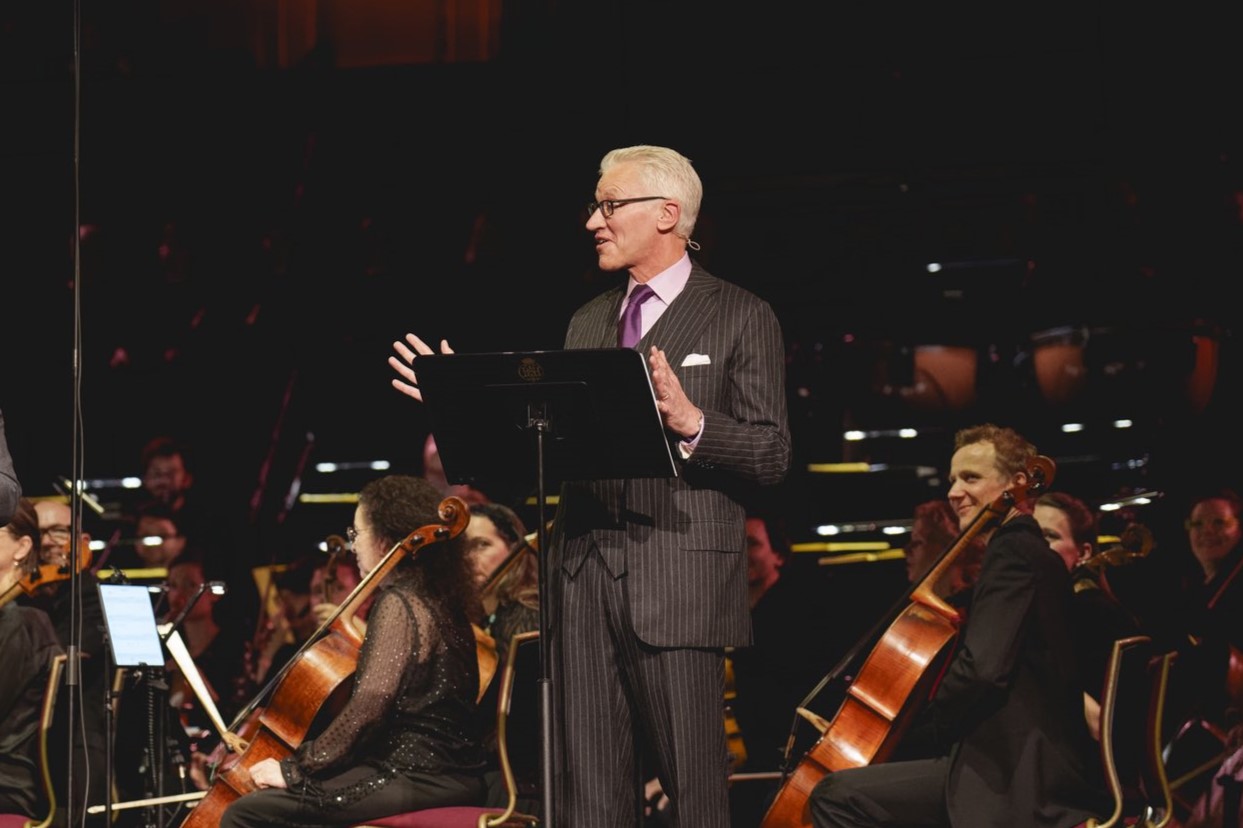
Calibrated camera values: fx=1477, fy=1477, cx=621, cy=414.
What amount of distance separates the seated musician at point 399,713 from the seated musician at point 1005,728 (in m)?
0.91

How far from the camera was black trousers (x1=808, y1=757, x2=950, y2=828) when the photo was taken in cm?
344

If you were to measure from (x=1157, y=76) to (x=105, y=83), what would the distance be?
15.0 ft


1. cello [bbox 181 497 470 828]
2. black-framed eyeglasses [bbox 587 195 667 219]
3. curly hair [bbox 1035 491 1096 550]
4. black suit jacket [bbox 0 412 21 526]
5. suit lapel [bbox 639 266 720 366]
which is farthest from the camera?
curly hair [bbox 1035 491 1096 550]

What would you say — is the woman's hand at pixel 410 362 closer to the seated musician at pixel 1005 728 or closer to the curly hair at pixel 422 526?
the curly hair at pixel 422 526

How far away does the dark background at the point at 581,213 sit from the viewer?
6.09m

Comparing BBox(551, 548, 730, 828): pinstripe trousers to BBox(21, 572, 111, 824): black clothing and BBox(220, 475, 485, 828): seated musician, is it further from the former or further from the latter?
BBox(21, 572, 111, 824): black clothing

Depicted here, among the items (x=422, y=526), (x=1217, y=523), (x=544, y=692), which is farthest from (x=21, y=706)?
(x=1217, y=523)

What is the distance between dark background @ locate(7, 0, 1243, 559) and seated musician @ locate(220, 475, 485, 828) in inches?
115

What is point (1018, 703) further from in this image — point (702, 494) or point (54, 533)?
point (54, 533)

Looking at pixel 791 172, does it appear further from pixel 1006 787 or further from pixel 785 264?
pixel 1006 787

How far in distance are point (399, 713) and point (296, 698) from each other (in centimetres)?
33

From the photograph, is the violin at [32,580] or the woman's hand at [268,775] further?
the violin at [32,580]

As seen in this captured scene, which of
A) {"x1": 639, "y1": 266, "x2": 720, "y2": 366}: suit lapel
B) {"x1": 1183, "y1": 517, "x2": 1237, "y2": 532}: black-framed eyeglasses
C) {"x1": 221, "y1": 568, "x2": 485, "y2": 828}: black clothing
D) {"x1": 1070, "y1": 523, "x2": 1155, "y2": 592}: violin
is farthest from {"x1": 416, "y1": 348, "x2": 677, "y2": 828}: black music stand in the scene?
{"x1": 1183, "y1": 517, "x2": 1237, "y2": 532}: black-framed eyeglasses

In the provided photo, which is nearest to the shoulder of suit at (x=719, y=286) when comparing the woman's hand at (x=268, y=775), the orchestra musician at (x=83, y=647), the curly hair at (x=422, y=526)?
the curly hair at (x=422, y=526)
